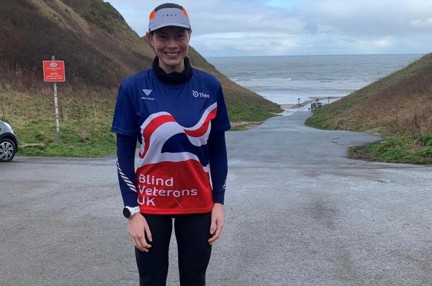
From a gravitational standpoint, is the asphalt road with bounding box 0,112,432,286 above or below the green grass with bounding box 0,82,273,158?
below

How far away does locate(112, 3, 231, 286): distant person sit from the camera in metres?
2.64

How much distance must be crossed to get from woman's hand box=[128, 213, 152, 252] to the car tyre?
9998 millimetres

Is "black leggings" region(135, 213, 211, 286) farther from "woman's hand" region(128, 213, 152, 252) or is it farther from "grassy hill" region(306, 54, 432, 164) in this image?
"grassy hill" region(306, 54, 432, 164)

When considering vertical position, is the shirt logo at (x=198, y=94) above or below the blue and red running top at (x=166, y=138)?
above

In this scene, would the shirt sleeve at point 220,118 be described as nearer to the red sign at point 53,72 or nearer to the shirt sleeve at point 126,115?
the shirt sleeve at point 126,115

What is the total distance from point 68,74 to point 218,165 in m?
31.5

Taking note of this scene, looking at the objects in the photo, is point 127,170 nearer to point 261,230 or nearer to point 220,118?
point 220,118

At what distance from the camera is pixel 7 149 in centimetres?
1191

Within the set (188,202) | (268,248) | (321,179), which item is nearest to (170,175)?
(188,202)

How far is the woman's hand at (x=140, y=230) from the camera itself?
269 centimetres

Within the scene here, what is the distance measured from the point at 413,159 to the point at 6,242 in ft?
33.5

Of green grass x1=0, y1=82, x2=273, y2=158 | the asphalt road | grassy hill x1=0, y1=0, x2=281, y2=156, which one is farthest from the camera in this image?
grassy hill x1=0, y1=0, x2=281, y2=156

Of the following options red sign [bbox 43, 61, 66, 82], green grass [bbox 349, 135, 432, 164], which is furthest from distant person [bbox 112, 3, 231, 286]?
red sign [bbox 43, 61, 66, 82]

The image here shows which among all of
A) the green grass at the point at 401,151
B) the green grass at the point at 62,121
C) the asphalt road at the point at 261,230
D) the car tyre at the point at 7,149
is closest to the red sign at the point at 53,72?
the green grass at the point at 62,121
